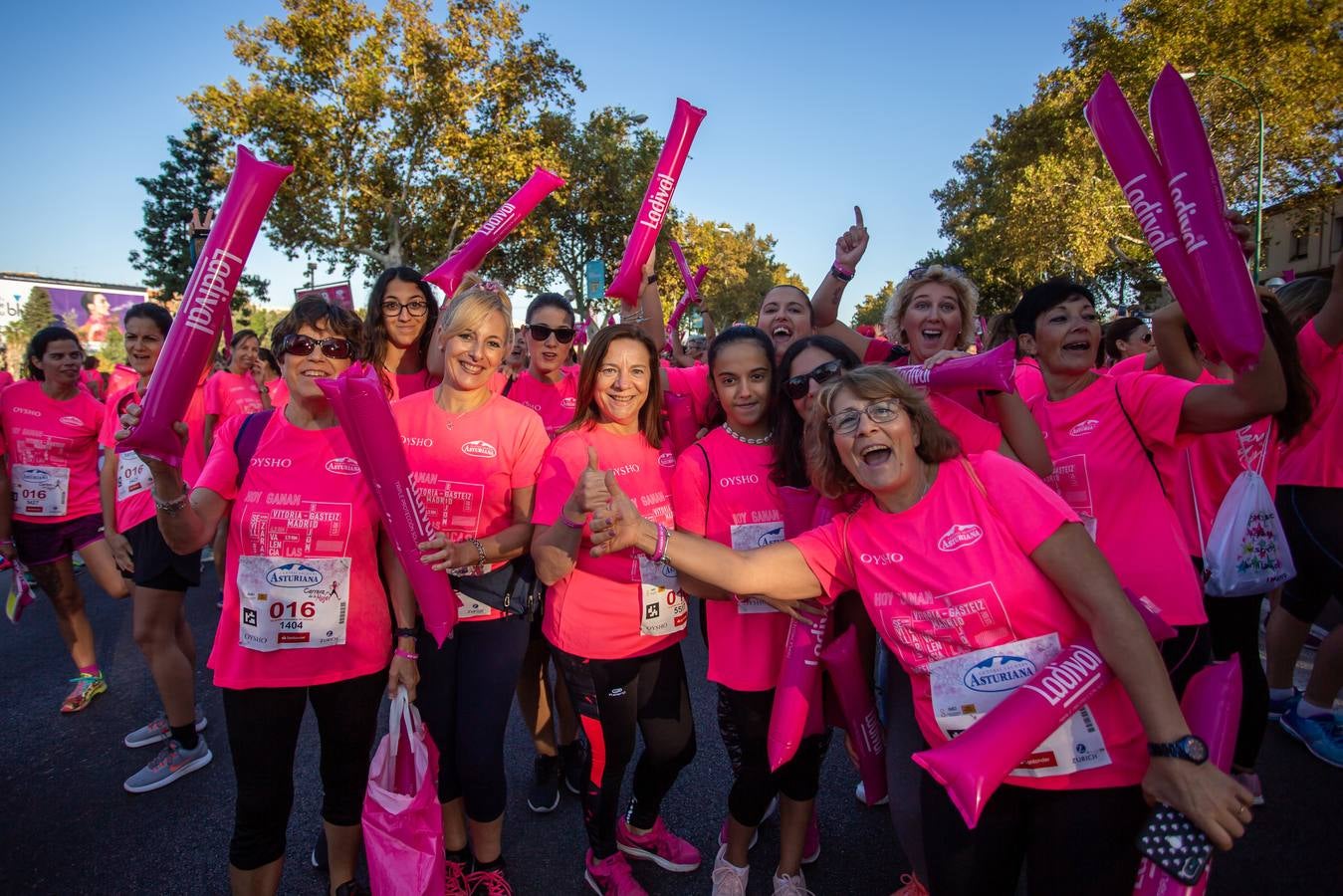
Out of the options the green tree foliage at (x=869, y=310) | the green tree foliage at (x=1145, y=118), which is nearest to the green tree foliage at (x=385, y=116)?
the green tree foliage at (x=1145, y=118)

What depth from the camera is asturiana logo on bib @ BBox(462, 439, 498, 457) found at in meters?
2.60

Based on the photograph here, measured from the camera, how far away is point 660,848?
2900 millimetres

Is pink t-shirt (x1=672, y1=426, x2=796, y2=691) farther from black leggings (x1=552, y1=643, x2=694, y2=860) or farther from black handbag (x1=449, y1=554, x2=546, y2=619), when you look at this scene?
black handbag (x1=449, y1=554, x2=546, y2=619)

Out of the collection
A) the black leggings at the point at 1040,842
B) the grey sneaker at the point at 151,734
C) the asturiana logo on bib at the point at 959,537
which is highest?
the asturiana logo on bib at the point at 959,537

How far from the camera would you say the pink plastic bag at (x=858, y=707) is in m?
2.28

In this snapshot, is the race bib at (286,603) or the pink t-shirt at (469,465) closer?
the race bib at (286,603)

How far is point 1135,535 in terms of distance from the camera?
2.36 metres

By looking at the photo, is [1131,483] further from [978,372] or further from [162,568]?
[162,568]

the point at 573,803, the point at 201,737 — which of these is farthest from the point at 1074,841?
the point at 201,737

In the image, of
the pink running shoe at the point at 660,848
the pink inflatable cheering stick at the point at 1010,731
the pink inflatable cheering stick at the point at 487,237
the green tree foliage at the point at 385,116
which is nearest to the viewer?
the pink inflatable cheering stick at the point at 1010,731

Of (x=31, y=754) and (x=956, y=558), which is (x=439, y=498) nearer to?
(x=956, y=558)

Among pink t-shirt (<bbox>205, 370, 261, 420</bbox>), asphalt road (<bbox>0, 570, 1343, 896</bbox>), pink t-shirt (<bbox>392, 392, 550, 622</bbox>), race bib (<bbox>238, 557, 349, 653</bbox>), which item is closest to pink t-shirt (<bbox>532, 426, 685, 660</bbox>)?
pink t-shirt (<bbox>392, 392, 550, 622</bbox>)

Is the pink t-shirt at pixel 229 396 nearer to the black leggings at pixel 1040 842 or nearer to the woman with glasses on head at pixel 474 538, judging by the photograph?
the woman with glasses on head at pixel 474 538

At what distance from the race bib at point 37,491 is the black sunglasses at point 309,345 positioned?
11.4ft
